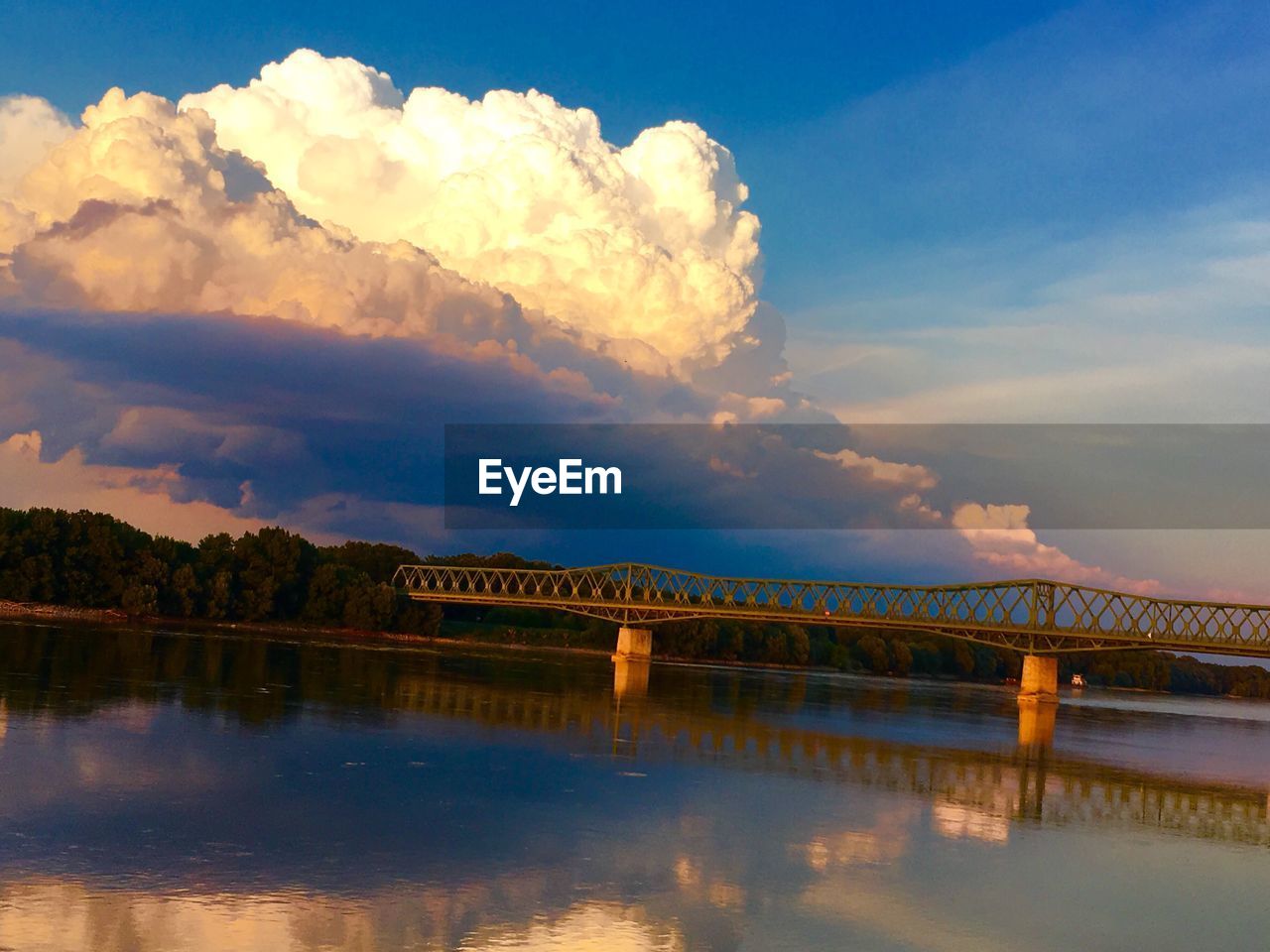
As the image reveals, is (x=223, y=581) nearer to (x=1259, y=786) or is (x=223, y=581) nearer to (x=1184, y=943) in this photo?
(x=1259, y=786)

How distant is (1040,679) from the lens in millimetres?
121875

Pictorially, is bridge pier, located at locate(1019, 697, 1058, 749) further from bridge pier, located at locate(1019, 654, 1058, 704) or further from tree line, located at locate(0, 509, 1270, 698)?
tree line, located at locate(0, 509, 1270, 698)

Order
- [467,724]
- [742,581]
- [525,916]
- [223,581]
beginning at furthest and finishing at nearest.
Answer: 1. [742,581]
2. [223,581]
3. [467,724]
4. [525,916]

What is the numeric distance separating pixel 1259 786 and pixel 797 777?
25.7m

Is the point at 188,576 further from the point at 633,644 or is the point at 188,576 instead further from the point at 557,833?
the point at 557,833

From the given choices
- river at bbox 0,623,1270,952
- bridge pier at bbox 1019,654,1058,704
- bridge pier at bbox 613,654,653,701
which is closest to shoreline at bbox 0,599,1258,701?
bridge pier at bbox 613,654,653,701

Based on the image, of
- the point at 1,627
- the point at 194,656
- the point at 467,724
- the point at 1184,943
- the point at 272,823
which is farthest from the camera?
the point at 1,627

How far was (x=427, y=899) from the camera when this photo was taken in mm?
20500

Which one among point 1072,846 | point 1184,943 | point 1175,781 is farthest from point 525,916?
point 1175,781

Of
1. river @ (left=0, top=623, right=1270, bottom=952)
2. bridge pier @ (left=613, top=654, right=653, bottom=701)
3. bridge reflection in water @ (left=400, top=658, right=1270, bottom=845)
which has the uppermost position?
river @ (left=0, top=623, right=1270, bottom=952)

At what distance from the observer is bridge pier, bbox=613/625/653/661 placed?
149625 mm

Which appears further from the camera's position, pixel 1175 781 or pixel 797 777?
pixel 1175 781

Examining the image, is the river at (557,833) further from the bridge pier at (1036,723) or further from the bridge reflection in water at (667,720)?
the bridge pier at (1036,723)

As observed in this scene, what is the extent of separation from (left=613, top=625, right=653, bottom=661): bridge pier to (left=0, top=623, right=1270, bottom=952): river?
88175 millimetres
